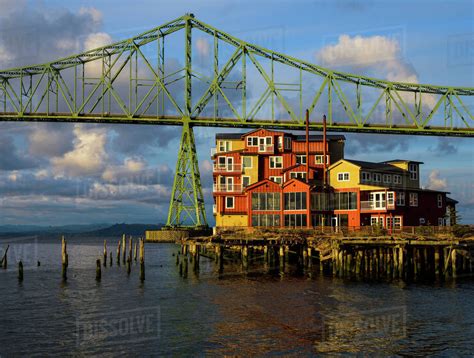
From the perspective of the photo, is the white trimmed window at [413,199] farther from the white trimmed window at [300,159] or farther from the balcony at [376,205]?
the white trimmed window at [300,159]

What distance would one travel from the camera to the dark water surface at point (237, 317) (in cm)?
3088

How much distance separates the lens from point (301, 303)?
1663 inches

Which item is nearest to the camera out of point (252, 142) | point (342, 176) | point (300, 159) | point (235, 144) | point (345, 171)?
point (345, 171)

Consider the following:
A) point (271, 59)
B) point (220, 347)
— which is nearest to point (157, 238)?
point (271, 59)

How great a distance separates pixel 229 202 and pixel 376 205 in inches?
936

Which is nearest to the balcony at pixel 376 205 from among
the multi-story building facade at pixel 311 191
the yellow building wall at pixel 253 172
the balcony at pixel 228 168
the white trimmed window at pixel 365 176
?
the multi-story building facade at pixel 311 191

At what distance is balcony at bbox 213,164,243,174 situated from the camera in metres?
88.8

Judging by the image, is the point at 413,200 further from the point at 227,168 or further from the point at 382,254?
the point at 227,168

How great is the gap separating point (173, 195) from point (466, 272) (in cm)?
6062

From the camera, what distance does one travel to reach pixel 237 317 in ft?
125

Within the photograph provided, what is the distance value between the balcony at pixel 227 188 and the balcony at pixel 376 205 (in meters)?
21.5

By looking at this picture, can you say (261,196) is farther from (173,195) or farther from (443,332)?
(443,332)

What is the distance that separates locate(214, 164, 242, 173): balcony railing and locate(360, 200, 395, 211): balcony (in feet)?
76.4

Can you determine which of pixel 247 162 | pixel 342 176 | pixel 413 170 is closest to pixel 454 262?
pixel 342 176
